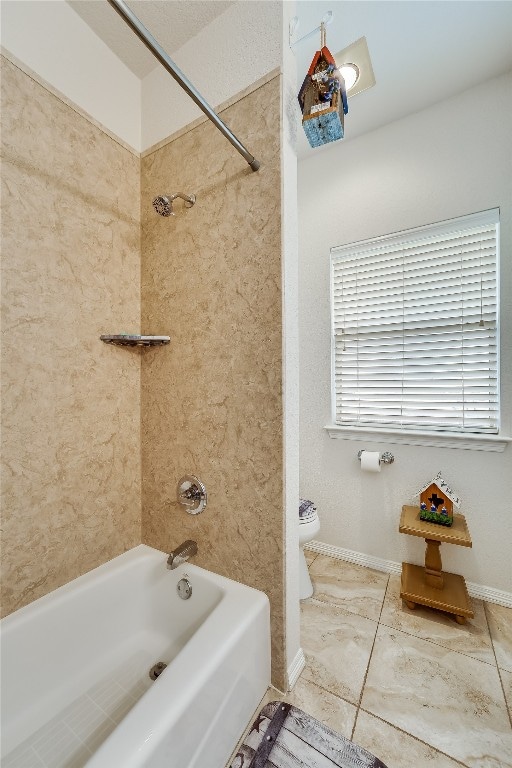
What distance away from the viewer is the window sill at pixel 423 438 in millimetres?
1601

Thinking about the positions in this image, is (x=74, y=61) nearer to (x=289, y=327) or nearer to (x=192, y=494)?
(x=289, y=327)

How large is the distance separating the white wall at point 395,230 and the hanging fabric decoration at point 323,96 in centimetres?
103

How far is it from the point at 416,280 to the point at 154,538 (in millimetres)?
2041

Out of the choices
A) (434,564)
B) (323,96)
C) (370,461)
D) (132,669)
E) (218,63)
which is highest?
(218,63)

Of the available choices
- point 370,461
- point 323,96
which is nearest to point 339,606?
point 370,461

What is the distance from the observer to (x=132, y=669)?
3.78 feet

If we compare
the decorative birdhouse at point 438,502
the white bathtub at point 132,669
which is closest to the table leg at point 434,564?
the decorative birdhouse at point 438,502

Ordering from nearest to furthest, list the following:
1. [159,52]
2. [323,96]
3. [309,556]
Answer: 1. [159,52]
2. [323,96]
3. [309,556]

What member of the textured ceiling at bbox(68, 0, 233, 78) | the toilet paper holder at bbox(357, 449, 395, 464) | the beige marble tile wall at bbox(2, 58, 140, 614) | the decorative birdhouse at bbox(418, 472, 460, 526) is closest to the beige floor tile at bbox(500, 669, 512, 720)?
the decorative birdhouse at bbox(418, 472, 460, 526)

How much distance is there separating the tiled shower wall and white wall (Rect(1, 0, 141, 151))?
90mm

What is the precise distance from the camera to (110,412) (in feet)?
4.50

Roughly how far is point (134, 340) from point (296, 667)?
1.49m

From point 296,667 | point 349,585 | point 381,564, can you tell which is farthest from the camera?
point 381,564

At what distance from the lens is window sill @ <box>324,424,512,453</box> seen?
1601 millimetres
